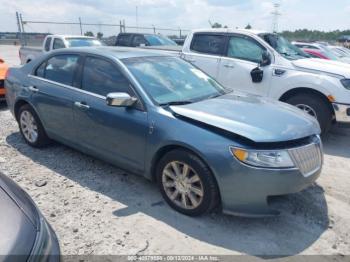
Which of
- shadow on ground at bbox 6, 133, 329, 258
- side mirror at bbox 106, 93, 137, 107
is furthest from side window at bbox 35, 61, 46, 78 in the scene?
side mirror at bbox 106, 93, 137, 107

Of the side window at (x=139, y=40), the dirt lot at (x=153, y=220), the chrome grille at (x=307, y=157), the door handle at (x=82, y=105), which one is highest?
the side window at (x=139, y=40)

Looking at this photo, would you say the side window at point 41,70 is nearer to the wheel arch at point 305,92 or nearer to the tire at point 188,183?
the tire at point 188,183

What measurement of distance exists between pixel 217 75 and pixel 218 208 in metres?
3.85

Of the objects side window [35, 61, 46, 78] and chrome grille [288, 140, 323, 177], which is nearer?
chrome grille [288, 140, 323, 177]

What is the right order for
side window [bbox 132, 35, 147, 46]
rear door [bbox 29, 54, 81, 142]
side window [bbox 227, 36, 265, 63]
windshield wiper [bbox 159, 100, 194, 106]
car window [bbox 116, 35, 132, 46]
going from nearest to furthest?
windshield wiper [bbox 159, 100, 194, 106], rear door [bbox 29, 54, 81, 142], side window [bbox 227, 36, 265, 63], side window [bbox 132, 35, 147, 46], car window [bbox 116, 35, 132, 46]

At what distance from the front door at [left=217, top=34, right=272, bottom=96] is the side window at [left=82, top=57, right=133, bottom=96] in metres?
3.21

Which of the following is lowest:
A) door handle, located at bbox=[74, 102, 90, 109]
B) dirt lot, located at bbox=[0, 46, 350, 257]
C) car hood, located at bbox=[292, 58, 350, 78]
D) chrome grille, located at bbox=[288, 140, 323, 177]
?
dirt lot, located at bbox=[0, 46, 350, 257]

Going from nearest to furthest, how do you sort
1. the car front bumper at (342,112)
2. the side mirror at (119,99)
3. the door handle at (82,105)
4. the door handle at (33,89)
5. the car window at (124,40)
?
the side mirror at (119,99)
the door handle at (82,105)
the door handle at (33,89)
the car front bumper at (342,112)
the car window at (124,40)

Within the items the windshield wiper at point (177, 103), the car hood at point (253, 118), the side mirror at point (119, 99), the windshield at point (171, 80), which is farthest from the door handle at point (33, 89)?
the car hood at point (253, 118)

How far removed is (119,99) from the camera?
3.48 metres

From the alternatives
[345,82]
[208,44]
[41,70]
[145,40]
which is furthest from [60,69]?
[145,40]

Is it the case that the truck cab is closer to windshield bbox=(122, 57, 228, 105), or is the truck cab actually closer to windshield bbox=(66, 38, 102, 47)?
windshield bbox=(122, 57, 228, 105)

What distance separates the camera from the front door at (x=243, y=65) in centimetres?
Answer: 629

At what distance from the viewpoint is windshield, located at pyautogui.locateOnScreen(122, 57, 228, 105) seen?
12.2 ft
